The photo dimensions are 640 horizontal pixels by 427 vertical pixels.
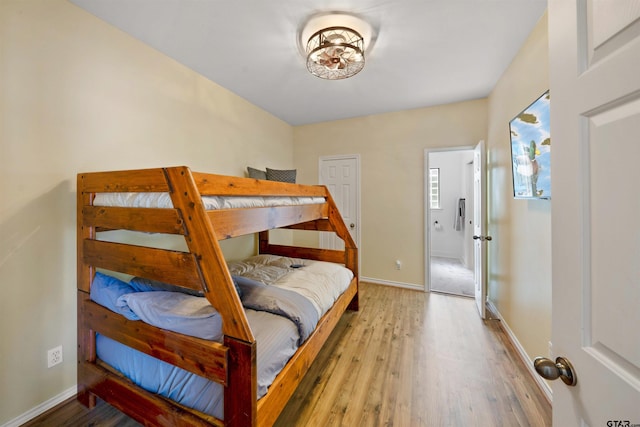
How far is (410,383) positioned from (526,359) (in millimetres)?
1032

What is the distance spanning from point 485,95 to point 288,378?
12.1 feet

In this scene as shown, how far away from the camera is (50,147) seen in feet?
4.93

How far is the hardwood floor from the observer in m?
1.42

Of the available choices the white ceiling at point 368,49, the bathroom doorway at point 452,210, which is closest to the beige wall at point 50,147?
the white ceiling at point 368,49

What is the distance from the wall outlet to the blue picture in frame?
10.7 feet

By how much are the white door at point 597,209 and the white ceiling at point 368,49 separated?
1.40m

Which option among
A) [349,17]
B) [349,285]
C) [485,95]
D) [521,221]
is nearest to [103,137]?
[349,17]

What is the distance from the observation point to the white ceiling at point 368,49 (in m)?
1.63

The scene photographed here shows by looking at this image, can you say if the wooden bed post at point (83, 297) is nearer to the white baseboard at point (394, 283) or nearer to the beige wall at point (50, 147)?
the beige wall at point (50, 147)

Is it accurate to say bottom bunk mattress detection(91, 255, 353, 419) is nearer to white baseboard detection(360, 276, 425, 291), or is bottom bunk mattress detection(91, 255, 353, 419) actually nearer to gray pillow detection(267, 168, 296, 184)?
gray pillow detection(267, 168, 296, 184)

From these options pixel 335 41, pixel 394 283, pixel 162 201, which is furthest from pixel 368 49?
pixel 394 283

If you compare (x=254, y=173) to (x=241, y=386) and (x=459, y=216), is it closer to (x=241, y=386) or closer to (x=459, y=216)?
(x=241, y=386)

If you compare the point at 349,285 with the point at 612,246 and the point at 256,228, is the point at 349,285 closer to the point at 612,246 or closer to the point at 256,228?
the point at 256,228

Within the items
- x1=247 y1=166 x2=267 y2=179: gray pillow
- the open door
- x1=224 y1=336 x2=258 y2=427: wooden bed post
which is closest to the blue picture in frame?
the open door
